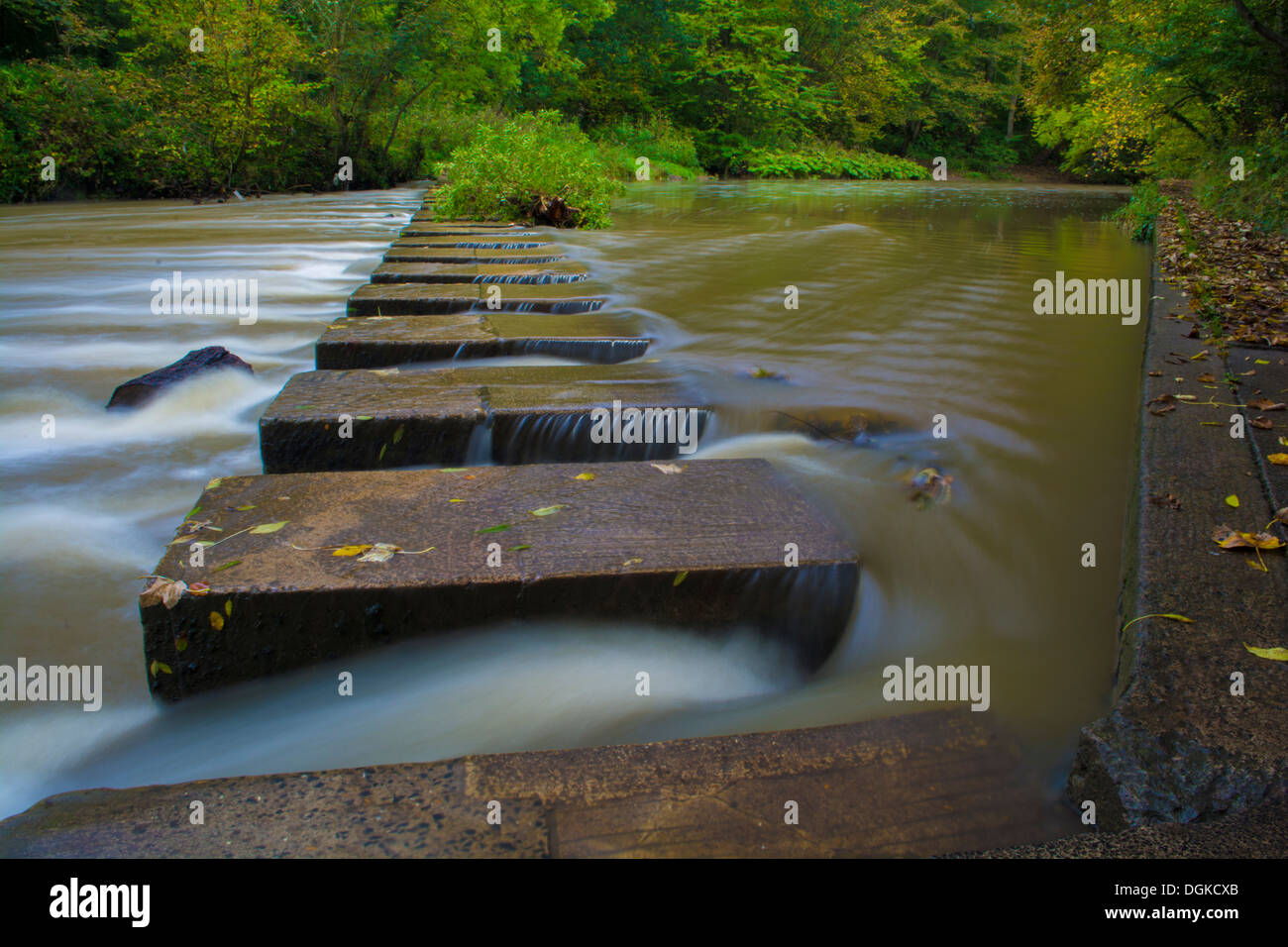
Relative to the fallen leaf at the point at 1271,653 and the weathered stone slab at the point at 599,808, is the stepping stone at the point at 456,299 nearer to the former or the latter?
the weathered stone slab at the point at 599,808

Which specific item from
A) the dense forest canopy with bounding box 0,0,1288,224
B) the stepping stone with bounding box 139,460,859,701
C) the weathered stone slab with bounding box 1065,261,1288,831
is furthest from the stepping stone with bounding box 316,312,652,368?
the dense forest canopy with bounding box 0,0,1288,224

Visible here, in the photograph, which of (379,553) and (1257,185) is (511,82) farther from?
(379,553)

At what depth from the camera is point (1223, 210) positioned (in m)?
10.1

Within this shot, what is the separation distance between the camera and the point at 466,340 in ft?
10.8

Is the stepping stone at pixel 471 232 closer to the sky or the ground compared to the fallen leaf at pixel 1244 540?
closer to the sky

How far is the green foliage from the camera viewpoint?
382 inches

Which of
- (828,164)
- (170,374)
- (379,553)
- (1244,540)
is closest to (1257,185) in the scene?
(1244,540)

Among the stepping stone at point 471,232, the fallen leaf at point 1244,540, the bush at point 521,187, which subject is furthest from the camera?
the bush at point 521,187

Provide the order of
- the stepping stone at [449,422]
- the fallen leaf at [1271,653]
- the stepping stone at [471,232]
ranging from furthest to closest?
the stepping stone at [471,232]
the stepping stone at [449,422]
the fallen leaf at [1271,653]

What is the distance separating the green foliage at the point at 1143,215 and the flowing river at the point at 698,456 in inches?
190

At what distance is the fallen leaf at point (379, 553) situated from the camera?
1.63 meters

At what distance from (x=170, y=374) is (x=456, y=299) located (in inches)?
51.6

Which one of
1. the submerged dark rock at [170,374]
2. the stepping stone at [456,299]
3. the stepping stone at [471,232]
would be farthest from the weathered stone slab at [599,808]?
the stepping stone at [471,232]

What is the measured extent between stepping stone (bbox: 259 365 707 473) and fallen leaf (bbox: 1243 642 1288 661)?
1.58 metres
